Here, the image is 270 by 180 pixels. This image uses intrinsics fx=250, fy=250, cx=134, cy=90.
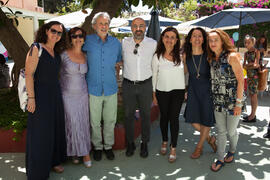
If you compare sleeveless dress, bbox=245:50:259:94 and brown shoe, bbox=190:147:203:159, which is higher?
sleeveless dress, bbox=245:50:259:94

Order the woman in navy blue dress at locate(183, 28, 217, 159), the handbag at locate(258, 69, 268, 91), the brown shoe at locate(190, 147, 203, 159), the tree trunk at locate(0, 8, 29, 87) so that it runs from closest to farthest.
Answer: the woman in navy blue dress at locate(183, 28, 217, 159) < the brown shoe at locate(190, 147, 203, 159) < the tree trunk at locate(0, 8, 29, 87) < the handbag at locate(258, 69, 268, 91)

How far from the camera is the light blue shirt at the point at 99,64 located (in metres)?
3.40

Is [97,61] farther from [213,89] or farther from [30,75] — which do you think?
[213,89]

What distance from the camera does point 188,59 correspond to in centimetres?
359

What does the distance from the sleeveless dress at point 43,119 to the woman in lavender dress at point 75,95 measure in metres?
0.15

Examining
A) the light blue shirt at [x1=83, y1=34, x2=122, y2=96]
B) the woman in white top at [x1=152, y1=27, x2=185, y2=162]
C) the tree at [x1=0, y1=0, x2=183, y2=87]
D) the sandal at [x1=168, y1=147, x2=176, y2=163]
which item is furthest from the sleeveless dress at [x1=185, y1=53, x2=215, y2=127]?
the tree at [x1=0, y1=0, x2=183, y2=87]

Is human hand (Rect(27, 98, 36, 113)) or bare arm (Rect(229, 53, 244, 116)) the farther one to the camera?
bare arm (Rect(229, 53, 244, 116))

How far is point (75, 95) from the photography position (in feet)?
11.0

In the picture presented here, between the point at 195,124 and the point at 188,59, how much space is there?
1.00 meters

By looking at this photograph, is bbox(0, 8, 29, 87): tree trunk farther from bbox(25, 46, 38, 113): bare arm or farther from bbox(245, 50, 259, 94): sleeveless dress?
bbox(245, 50, 259, 94): sleeveless dress

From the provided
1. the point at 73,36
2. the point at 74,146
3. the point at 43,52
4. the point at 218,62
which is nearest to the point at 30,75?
the point at 43,52

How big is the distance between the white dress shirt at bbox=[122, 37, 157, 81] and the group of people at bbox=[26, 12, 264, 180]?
14mm

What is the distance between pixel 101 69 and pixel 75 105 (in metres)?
0.60

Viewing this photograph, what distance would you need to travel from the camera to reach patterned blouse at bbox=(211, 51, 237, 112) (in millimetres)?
3197
